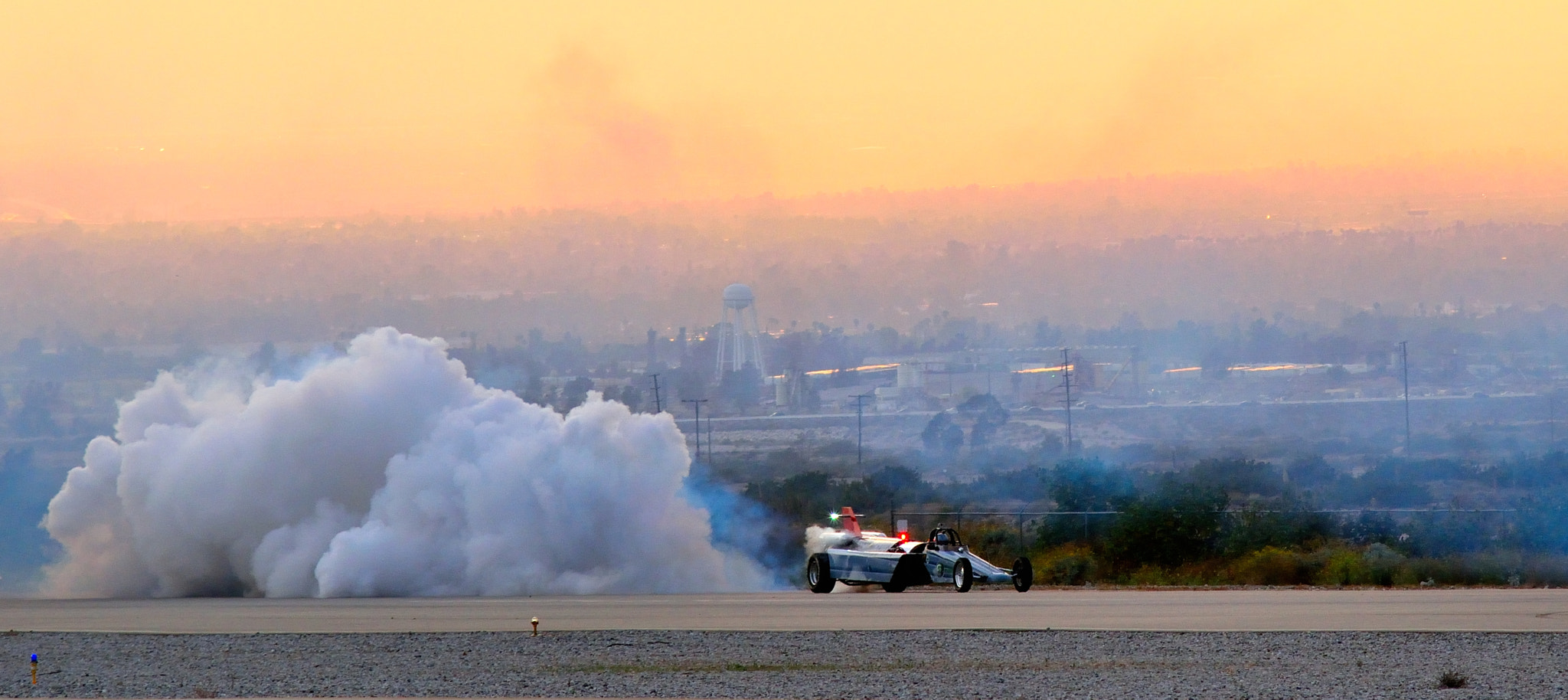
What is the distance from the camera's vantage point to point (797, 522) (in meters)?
69.3

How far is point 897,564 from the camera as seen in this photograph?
115 ft

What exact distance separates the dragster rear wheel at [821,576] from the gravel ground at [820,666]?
1041 centimetres

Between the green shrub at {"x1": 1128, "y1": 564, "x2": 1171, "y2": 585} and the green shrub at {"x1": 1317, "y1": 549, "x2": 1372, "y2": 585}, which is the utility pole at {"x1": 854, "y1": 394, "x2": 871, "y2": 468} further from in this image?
the green shrub at {"x1": 1317, "y1": 549, "x2": 1372, "y2": 585}

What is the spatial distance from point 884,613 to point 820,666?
672 cm

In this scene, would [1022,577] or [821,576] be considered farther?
[821,576]

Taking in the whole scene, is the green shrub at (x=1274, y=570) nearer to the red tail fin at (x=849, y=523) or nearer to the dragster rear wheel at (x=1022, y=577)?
the dragster rear wheel at (x=1022, y=577)

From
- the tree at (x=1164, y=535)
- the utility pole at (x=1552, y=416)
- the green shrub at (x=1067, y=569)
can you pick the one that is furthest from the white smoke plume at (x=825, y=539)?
the utility pole at (x=1552, y=416)

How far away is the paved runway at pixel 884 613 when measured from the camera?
26.2m

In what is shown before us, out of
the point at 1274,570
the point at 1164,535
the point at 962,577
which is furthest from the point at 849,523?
the point at 1164,535

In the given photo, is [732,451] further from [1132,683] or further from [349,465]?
[1132,683]

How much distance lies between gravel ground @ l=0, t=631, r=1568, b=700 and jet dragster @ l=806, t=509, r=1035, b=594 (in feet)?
29.6

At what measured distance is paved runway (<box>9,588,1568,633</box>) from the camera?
26.2 meters

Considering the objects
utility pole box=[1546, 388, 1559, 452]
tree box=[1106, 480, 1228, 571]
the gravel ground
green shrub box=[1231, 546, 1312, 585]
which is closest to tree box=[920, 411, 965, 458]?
utility pole box=[1546, 388, 1559, 452]

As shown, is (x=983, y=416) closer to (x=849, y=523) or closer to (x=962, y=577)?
(x=849, y=523)
